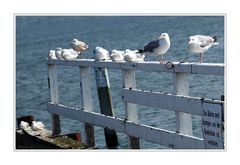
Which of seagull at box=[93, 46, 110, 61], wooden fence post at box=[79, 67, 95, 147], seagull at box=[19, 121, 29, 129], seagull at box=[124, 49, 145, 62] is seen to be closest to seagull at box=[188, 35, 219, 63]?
seagull at box=[124, 49, 145, 62]

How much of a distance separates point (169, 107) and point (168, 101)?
0.07 meters

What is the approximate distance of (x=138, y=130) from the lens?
29.0 ft

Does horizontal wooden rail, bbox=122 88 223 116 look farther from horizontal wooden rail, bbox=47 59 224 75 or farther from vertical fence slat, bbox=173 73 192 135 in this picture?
horizontal wooden rail, bbox=47 59 224 75

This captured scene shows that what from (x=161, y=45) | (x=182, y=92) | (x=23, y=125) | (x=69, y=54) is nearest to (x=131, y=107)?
(x=161, y=45)

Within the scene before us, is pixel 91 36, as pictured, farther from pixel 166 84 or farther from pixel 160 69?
pixel 160 69

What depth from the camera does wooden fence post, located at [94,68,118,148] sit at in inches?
411

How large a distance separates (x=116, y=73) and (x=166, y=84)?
3238 millimetres

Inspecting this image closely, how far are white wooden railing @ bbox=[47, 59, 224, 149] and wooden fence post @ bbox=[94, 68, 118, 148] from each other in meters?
0.27

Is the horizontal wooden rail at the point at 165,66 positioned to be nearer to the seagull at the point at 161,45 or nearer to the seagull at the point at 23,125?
the seagull at the point at 161,45

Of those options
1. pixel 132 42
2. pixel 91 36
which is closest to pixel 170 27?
pixel 91 36

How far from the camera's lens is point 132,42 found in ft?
120

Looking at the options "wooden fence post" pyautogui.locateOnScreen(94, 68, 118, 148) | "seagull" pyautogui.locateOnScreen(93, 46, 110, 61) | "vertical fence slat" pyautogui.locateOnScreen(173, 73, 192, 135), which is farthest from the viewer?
"wooden fence post" pyautogui.locateOnScreen(94, 68, 118, 148)

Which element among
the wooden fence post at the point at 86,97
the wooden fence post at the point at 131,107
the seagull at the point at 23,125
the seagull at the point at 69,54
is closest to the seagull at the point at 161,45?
the wooden fence post at the point at 131,107

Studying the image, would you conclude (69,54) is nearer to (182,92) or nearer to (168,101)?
(168,101)
